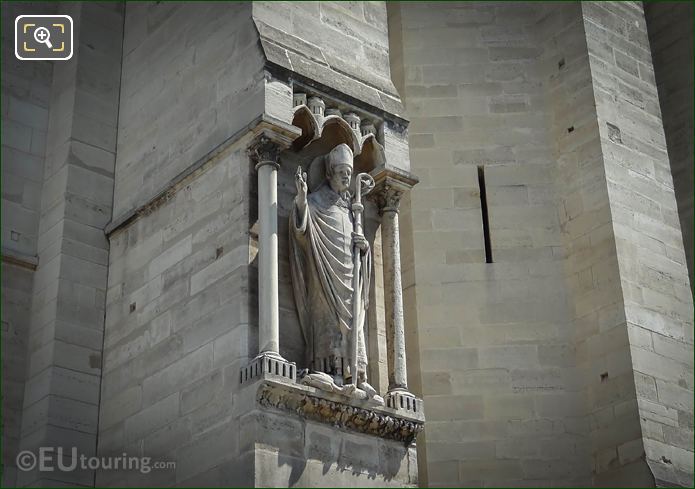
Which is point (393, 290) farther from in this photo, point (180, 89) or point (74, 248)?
point (74, 248)

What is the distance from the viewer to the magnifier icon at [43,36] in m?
14.7

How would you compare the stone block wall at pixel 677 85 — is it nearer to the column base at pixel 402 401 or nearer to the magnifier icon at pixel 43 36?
the column base at pixel 402 401

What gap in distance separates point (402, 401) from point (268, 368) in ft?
4.91

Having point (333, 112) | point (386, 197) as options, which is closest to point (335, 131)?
point (333, 112)

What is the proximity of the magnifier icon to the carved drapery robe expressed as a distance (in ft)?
14.0

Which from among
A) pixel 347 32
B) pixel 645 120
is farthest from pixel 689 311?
pixel 347 32

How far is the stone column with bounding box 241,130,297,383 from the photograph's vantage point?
36.6 feet

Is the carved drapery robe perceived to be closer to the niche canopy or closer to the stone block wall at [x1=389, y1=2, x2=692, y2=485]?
the niche canopy

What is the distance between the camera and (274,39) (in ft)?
41.8

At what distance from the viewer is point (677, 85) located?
17.8 m

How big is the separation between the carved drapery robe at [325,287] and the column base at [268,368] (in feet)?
1.50

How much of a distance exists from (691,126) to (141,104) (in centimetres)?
735

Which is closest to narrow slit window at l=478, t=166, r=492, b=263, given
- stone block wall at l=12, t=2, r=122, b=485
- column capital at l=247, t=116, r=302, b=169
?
column capital at l=247, t=116, r=302, b=169

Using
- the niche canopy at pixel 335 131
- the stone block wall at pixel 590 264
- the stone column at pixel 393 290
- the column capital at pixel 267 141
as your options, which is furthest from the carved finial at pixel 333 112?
the stone block wall at pixel 590 264
